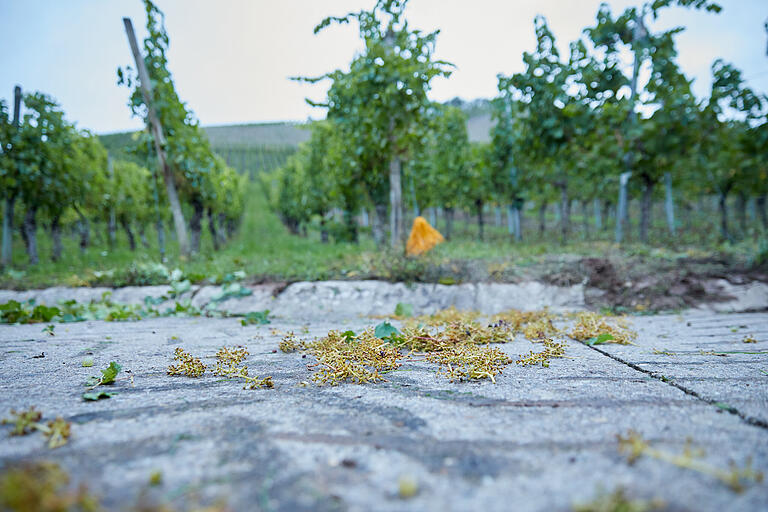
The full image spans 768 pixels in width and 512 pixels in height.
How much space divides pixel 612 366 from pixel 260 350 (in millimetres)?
2548

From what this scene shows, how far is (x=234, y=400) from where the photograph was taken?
5.76 ft

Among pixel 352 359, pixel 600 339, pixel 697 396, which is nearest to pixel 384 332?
pixel 352 359

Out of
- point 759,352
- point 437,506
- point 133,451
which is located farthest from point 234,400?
point 759,352

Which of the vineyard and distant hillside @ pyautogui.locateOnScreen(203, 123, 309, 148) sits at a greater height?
distant hillside @ pyautogui.locateOnScreen(203, 123, 309, 148)

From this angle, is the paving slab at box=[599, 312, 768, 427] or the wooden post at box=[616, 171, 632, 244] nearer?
the paving slab at box=[599, 312, 768, 427]

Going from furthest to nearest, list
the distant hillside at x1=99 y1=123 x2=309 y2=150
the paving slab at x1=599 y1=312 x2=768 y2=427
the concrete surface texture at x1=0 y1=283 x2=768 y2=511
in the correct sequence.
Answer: the distant hillside at x1=99 y1=123 x2=309 y2=150, the paving slab at x1=599 y1=312 x2=768 y2=427, the concrete surface texture at x1=0 y1=283 x2=768 y2=511

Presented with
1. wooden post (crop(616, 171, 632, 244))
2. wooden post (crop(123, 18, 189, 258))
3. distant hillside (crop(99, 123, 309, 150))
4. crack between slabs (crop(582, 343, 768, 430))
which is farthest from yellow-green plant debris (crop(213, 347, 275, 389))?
distant hillside (crop(99, 123, 309, 150))

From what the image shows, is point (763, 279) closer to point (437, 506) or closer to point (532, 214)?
point (437, 506)

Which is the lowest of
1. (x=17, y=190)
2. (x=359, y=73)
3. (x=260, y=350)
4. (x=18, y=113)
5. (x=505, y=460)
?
(x=260, y=350)

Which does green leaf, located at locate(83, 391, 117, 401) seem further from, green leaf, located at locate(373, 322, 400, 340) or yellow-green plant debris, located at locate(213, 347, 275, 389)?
green leaf, located at locate(373, 322, 400, 340)

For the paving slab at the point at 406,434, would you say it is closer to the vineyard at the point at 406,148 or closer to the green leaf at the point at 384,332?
the green leaf at the point at 384,332

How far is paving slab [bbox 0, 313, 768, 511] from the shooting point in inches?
39.2

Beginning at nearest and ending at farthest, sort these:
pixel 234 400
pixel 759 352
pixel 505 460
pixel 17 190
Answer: pixel 505 460, pixel 234 400, pixel 759 352, pixel 17 190

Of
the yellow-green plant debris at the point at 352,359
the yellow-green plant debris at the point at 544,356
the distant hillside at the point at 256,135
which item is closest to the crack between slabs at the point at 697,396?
the yellow-green plant debris at the point at 544,356
